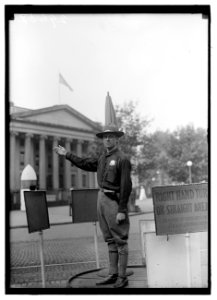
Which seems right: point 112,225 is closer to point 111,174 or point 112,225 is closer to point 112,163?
point 111,174

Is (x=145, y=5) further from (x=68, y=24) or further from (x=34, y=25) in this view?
(x=34, y=25)

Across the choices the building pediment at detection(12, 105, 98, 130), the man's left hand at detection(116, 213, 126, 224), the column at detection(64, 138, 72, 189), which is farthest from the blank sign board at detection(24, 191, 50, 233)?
the column at detection(64, 138, 72, 189)

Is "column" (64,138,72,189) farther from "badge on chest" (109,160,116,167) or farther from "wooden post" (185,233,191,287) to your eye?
"wooden post" (185,233,191,287)

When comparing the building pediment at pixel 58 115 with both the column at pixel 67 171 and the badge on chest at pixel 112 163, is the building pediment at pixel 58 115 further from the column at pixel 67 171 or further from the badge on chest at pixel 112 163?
the badge on chest at pixel 112 163

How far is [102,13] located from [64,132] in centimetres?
622

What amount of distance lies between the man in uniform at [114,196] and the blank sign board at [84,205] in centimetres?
89

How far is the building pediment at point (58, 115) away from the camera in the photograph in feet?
22.3

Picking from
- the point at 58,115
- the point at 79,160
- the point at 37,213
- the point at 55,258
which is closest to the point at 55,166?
the point at 58,115

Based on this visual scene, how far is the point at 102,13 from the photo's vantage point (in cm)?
483

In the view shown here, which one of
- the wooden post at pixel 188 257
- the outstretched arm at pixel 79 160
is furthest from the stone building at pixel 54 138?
the wooden post at pixel 188 257

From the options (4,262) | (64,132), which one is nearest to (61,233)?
(64,132)

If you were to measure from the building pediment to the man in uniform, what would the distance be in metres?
1.45

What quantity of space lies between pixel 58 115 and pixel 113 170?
373cm

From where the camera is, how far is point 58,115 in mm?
8352
